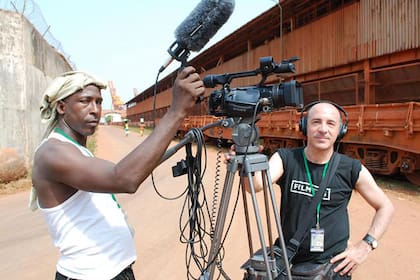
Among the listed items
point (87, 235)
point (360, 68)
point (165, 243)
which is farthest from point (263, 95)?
point (360, 68)

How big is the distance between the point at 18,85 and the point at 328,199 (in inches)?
362

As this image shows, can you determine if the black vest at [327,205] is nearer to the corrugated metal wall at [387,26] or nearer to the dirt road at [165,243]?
the dirt road at [165,243]

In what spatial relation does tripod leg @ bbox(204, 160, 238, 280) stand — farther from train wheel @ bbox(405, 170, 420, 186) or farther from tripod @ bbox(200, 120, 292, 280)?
train wheel @ bbox(405, 170, 420, 186)

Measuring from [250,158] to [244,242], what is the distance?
9.79ft

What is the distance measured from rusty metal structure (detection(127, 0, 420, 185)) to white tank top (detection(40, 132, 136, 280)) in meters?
4.05

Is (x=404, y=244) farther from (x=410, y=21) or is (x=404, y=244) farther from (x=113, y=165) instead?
(x=410, y=21)

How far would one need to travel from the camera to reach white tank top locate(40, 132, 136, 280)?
1.50 m

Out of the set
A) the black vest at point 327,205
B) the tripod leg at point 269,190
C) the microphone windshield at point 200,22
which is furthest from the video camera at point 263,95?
the black vest at point 327,205

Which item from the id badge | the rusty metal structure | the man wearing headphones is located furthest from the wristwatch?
the rusty metal structure

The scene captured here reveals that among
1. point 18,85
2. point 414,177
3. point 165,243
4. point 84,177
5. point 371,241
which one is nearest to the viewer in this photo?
point 84,177

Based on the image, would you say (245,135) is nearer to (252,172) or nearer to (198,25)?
(252,172)

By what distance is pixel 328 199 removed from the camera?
213cm

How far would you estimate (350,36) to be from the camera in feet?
35.8

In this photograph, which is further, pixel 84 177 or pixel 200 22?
pixel 200 22
